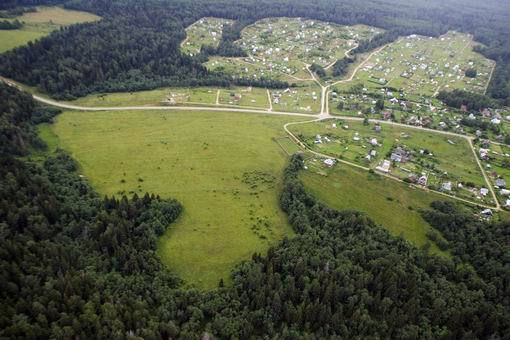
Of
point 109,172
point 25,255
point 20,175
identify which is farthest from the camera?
point 109,172

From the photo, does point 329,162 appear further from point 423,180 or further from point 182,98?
point 182,98

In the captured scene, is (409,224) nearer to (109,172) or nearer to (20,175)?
(109,172)

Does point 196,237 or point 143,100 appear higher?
point 143,100

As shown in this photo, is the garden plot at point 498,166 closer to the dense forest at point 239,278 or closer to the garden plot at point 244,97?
the dense forest at point 239,278

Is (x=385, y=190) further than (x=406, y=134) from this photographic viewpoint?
No

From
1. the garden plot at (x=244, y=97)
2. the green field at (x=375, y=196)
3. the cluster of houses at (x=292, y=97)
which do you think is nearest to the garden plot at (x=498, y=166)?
the green field at (x=375, y=196)

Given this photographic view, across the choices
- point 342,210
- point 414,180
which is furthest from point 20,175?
point 414,180

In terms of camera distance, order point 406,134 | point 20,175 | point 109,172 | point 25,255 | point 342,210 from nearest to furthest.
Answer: point 25,255 < point 20,175 < point 342,210 < point 109,172 < point 406,134
